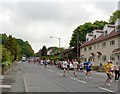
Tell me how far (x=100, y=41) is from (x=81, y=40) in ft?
97.8

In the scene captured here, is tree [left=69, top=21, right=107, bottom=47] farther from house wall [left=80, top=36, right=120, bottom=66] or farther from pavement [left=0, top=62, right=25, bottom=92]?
pavement [left=0, top=62, right=25, bottom=92]

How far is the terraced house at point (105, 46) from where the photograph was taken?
56331 millimetres

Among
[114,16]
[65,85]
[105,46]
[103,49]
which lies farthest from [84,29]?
[65,85]

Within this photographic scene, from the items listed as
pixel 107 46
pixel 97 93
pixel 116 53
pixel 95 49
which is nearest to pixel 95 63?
pixel 95 49

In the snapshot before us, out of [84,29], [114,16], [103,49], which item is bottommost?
[103,49]

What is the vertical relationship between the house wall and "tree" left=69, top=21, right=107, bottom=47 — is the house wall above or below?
below

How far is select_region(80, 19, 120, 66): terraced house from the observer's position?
56.3m

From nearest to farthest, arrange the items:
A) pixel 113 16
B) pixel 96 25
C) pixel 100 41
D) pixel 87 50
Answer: pixel 100 41 → pixel 87 50 → pixel 113 16 → pixel 96 25

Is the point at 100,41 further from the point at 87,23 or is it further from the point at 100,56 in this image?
the point at 87,23

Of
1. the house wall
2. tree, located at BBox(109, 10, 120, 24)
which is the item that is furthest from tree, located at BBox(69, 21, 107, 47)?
the house wall

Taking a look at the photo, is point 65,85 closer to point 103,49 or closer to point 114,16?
point 103,49

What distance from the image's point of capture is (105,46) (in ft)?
207

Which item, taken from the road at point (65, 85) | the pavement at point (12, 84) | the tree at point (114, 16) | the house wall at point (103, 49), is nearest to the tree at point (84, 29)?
the tree at point (114, 16)

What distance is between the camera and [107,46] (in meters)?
→ 61.7
